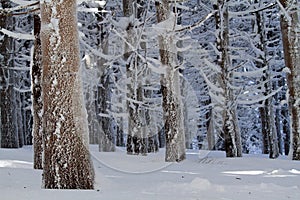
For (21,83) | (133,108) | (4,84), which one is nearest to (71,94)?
(133,108)

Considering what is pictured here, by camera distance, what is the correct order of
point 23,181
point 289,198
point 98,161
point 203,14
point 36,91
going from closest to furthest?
1. point 289,198
2. point 23,181
3. point 36,91
4. point 98,161
5. point 203,14

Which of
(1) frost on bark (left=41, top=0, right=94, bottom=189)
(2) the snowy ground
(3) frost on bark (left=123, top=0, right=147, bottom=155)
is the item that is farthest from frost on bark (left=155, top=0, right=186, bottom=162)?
(1) frost on bark (left=41, top=0, right=94, bottom=189)

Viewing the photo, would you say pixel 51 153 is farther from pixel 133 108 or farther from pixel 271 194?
pixel 133 108

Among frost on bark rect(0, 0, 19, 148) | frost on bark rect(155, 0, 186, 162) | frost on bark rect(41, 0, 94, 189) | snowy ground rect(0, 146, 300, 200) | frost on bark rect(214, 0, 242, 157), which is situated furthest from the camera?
frost on bark rect(0, 0, 19, 148)

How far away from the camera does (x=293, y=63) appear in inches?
383

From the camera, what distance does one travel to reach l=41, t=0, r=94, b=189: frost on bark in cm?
484

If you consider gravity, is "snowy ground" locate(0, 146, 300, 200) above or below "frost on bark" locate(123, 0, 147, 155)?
below

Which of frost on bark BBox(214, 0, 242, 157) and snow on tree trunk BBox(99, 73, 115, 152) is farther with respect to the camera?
snow on tree trunk BBox(99, 73, 115, 152)

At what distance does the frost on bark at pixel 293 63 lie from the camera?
Answer: 9578 millimetres

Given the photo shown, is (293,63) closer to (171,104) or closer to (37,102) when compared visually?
(171,104)

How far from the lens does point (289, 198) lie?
15.3 ft

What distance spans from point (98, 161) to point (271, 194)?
5.59m

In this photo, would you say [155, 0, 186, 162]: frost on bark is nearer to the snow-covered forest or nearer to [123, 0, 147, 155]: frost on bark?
the snow-covered forest

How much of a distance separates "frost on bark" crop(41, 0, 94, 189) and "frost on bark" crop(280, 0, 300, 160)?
251 inches
